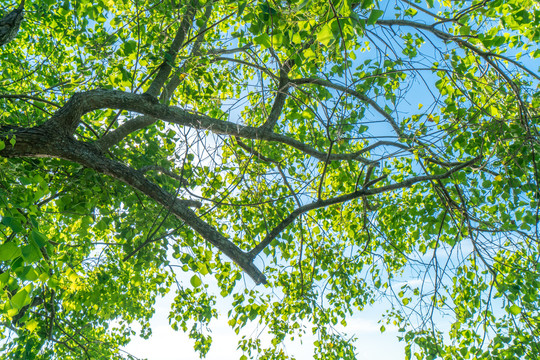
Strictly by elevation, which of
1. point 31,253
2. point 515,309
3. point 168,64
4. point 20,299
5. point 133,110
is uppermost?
point 168,64

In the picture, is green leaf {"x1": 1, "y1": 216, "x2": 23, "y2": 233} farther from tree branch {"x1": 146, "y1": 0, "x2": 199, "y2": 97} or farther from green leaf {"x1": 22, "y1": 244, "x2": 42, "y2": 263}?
tree branch {"x1": 146, "y1": 0, "x2": 199, "y2": 97}

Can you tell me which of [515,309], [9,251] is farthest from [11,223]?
[515,309]

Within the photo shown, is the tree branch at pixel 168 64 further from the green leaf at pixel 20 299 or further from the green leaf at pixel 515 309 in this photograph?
the green leaf at pixel 515 309

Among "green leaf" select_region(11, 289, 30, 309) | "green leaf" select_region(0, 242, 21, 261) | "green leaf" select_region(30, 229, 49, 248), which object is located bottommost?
"green leaf" select_region(11, 289, 30, 309)

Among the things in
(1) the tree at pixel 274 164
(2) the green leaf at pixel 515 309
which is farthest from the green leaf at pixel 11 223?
(2) the green leaf at pixel 515 309

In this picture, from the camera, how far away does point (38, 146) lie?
254 cm

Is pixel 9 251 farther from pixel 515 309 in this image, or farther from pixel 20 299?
pixel 515 309

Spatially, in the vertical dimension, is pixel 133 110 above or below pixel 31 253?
above

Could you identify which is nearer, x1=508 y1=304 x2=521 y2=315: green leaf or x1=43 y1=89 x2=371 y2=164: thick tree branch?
x1=508 y1=304 x2=521 y2=315: green leaf

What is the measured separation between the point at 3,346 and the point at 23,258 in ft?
10.2

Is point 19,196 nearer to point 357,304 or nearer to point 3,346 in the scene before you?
point 3,346

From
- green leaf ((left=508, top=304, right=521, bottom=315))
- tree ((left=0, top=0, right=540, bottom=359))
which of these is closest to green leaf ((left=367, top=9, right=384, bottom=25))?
tree ((left=0, top=0, right=540, bottom=359))

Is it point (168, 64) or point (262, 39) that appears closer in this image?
point (262, 39)

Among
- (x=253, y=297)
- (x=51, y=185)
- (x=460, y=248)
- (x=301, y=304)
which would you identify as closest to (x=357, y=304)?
(x=301, y=304)
